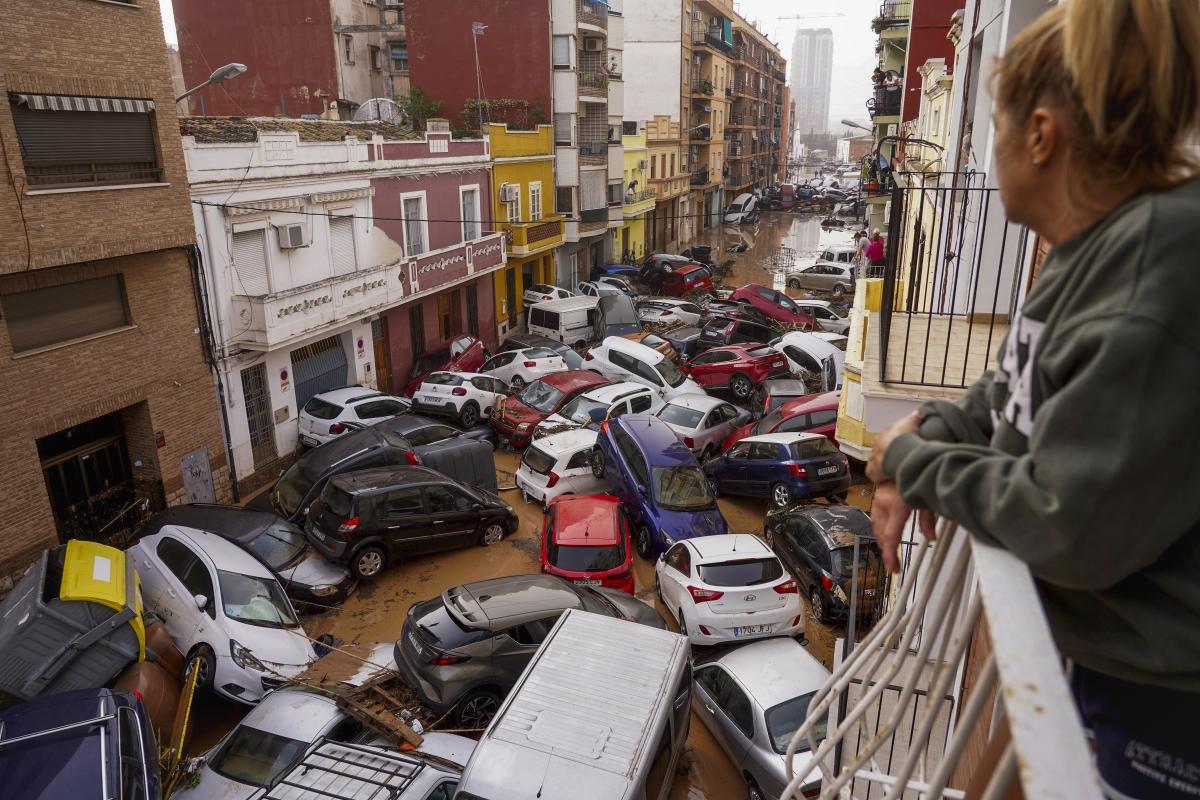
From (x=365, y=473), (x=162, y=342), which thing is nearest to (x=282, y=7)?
(x=162, y=342)

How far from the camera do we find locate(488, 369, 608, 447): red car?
17812mm

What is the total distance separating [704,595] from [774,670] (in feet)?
6.05

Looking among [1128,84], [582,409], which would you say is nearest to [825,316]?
[582,409]

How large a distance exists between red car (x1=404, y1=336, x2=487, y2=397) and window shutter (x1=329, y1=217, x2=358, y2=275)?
3393 mm

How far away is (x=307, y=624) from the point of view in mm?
11180

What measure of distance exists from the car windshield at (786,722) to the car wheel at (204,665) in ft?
20.2

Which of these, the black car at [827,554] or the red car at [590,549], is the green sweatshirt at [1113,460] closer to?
the black car at [827,554]

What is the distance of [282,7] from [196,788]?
29.1m

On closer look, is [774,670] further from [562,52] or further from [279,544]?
[562,52]

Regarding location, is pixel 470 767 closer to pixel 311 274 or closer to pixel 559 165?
pixel 311 274

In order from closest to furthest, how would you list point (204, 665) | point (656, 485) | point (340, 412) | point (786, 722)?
point (786, 722) → point (204, 665) → point (656, 485) → point (340, 412)

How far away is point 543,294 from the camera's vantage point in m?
29.6

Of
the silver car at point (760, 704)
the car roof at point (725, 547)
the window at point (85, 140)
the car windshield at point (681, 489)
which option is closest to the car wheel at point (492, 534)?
the car windshield at point (681, 489)

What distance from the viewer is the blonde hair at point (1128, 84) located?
1.30 metres
